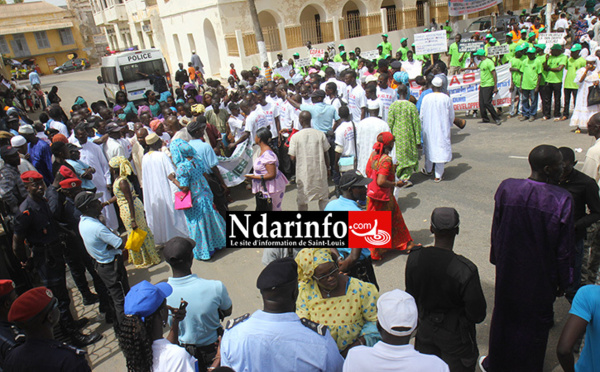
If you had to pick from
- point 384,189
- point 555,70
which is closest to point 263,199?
point 384,189

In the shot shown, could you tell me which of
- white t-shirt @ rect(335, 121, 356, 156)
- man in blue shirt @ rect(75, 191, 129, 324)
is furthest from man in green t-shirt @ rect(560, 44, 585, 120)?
man in blue shirt @ rect(75, 191, 129, 324)

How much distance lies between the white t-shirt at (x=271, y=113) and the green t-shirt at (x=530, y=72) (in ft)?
19.7

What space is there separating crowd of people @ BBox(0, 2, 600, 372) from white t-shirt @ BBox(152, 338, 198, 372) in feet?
0.03

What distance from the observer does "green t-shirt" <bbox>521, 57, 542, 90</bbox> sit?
973 cm

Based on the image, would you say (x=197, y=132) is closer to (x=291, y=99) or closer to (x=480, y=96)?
(x=291, y=99)

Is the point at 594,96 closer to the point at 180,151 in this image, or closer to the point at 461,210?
the point at 461,210

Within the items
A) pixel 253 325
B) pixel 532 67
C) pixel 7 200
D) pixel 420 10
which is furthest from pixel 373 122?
pixel 420 10

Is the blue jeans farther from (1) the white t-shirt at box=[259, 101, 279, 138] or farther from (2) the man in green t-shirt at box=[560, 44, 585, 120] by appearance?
(1) the white t-shirt at box=[259, 101, 279, 138]

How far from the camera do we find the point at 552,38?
11.2 m

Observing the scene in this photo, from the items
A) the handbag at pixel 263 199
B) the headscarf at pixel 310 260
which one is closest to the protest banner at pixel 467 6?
the handbag at pixel 263 199

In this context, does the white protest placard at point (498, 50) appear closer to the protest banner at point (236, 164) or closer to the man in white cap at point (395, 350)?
the protest banner at point (236, 164)

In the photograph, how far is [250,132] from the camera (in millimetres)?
8094

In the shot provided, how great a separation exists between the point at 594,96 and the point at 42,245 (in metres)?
9.77

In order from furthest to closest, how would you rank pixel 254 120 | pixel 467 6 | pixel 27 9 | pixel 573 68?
pixel 27 9 → pixel 467 6 → pixel 573 68 → pixel 254 120
